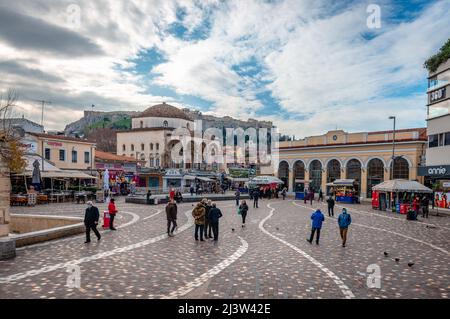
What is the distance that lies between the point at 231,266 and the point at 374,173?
136 feet

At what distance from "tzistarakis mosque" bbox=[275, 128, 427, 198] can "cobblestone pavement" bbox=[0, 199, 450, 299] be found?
29933 mm

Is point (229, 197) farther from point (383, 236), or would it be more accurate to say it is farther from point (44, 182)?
point (383, 236)

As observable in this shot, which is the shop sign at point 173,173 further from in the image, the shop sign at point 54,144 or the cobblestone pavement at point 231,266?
the cobblestone pavement at point 231,266

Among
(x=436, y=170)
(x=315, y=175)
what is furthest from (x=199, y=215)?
(x=315, y=175)

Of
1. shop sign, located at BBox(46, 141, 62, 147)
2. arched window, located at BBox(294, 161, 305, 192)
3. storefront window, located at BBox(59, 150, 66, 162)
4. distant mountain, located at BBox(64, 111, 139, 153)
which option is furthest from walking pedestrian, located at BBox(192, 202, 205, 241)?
distant mountain, located at BBox(64, 111, 139, 153)

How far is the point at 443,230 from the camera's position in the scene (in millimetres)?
19344

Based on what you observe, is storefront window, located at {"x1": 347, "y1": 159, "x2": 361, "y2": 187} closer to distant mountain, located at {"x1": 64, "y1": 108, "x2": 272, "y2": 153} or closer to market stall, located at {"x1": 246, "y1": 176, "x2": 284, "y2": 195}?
market stall, located at {"x1": 246, "y1": 176, "x2": 284, "y2": 195}

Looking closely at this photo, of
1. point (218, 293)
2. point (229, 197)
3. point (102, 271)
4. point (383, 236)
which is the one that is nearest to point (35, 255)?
point (102, 271)

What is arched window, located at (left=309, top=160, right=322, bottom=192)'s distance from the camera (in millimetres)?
53812

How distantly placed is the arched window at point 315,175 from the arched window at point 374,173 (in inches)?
304

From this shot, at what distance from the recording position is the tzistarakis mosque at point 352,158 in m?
43.7

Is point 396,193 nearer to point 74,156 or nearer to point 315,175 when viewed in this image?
point 315,175

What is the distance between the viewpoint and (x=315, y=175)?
54656mm

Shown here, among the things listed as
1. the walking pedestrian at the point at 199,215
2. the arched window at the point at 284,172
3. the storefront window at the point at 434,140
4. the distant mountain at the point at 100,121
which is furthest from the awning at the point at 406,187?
the distant mountain at the point at 100,121
